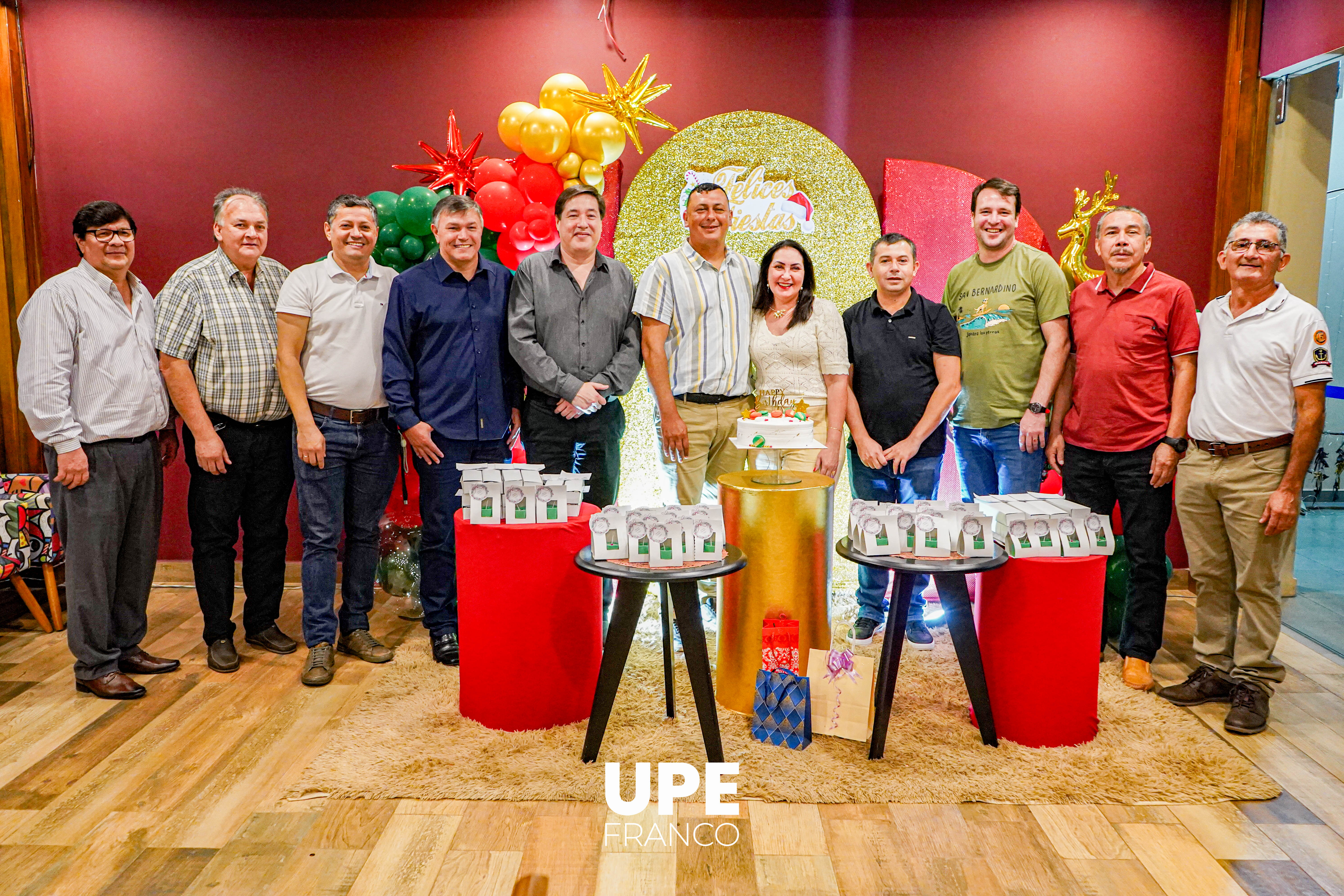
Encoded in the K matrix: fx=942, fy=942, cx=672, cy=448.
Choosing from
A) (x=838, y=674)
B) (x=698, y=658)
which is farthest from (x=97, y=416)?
(x=838, y=674)

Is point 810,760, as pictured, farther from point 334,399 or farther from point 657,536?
point 334,399

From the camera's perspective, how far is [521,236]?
403 centimetres

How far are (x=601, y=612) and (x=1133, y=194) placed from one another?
11.1ft

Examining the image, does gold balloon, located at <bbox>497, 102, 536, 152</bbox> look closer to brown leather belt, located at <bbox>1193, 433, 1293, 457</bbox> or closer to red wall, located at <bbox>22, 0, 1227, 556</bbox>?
red wall, located at <bbox>22, 0, 1227, 556</bbox>

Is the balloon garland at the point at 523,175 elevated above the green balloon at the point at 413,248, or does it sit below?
above

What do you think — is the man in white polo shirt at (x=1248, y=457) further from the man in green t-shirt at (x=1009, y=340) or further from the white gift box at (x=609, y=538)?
the white gift box at (x=609, y=538)

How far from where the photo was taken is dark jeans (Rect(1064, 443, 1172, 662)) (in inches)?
137

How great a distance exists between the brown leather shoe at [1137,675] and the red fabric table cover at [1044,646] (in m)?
0.58

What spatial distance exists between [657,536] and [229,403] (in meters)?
1.86

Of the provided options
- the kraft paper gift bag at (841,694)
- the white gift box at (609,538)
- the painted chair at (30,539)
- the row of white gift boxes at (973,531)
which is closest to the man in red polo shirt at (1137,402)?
the row of white gift boxes at (973,531)

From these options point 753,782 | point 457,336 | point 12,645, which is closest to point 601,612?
point 753,782

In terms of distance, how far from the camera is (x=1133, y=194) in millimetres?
4680

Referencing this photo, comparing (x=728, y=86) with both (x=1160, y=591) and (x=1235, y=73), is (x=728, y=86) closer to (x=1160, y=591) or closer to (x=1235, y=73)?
(x=1235, y=73)

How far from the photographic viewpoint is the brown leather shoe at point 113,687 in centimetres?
334
